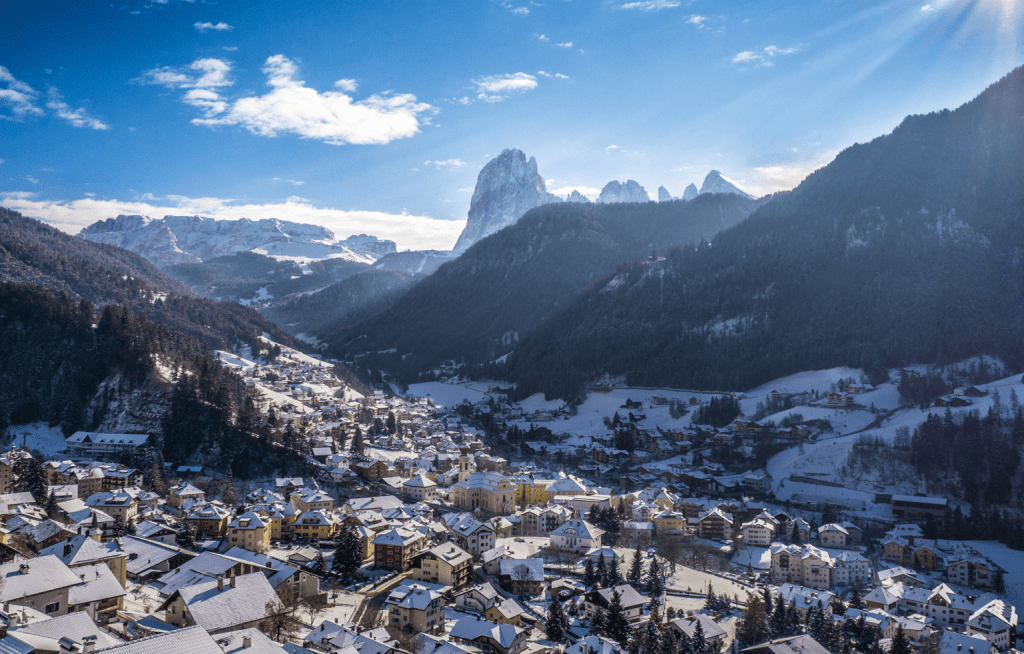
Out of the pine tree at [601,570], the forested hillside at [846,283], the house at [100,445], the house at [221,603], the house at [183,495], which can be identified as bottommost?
the pine tree at [601,570]

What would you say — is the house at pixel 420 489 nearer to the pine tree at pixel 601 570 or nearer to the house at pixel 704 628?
the pine tree at pixel 601 570

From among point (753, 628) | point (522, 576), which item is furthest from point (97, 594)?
point (753, 628)

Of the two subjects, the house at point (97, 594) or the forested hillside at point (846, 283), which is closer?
the house at point (97, 594)

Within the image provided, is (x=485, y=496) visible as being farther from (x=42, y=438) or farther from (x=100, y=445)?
(x=42, y=438)

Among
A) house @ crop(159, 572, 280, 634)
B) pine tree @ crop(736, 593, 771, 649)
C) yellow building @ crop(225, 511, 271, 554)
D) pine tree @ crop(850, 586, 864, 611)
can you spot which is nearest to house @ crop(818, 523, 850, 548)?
pine tree @ crop(850, 586, 864, 611)

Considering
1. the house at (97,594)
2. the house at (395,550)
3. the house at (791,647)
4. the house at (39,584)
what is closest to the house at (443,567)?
the house at (395,550)

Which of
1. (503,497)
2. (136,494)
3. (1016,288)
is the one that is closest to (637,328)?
(1016,288)

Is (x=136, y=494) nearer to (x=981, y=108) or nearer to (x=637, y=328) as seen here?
(x=637, y=328)
